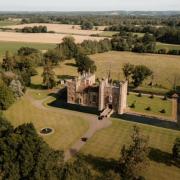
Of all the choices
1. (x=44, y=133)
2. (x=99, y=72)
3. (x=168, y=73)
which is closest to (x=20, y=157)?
(x=44, y=133)

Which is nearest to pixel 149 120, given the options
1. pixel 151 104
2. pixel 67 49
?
pixel 151 104

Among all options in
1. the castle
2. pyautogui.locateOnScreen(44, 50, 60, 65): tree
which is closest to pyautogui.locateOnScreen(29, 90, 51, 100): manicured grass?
the castle

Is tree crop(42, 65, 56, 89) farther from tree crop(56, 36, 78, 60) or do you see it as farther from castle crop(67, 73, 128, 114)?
tree crop(56, 36, 78, 60)

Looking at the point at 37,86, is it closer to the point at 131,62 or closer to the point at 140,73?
the point at 140,73

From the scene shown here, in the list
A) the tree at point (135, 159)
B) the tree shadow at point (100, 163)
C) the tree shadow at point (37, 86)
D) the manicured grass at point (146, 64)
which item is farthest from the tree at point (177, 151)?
the tree shadow at point (37, 86)

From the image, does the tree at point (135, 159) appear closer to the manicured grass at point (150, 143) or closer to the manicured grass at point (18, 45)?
the manicured grass at point (150, 143)

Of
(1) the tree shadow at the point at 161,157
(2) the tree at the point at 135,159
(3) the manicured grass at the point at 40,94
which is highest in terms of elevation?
(2) the tree at the point at 135,159
